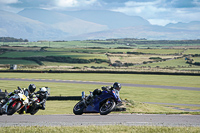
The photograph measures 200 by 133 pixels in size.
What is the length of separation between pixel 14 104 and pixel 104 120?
7277mm

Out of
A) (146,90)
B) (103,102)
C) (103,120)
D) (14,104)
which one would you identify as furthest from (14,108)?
(146,90)

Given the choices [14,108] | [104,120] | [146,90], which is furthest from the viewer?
[146,90]

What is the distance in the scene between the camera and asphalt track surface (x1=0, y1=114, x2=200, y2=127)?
70.0ft

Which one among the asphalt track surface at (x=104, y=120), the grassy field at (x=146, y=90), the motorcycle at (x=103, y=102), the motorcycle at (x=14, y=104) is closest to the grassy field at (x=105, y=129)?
the motorcycle at (x=103, y=102)

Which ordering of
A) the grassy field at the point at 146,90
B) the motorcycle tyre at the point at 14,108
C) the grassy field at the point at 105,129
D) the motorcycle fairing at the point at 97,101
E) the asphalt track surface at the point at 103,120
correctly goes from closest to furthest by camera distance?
the motorcycle tyre at the point at 14,108
the motorcycle fairing at the point at 97,101
the grassy field at the point at 105,129
the asphalt track surface at the point at 103,120
the grassy field at the point at 146,90

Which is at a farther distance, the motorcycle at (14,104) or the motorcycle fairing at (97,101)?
the motorcycle fairing at (97,101)

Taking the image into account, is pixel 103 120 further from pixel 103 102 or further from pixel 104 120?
pixel 103 102

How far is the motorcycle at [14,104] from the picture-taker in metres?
17.5

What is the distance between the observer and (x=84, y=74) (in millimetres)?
93938

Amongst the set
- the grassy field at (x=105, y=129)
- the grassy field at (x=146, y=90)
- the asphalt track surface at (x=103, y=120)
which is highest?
the grassy field at (x=105, y=129)

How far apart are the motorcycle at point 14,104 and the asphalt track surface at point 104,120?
11.2 ft

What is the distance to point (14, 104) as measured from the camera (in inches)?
699

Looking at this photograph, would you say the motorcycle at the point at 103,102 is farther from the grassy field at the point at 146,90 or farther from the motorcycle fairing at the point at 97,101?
the grassy field at the point at 146,90

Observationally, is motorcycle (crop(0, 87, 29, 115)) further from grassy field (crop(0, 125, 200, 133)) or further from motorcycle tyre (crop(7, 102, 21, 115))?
grassy field (crop(0, 125, 200, 133))
